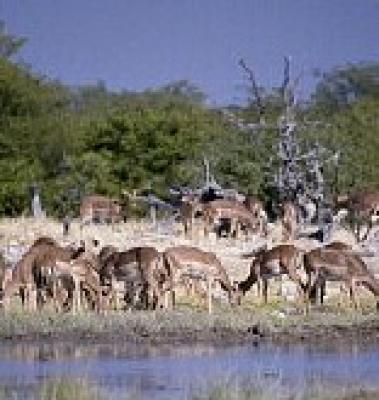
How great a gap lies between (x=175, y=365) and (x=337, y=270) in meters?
6.43

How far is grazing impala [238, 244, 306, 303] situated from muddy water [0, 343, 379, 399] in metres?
4.07

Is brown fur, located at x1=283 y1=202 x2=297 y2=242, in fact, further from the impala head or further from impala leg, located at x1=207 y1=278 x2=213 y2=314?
impala leg, located at x1=207 y1=278 x2=213 y2=314

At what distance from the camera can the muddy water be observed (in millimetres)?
15555

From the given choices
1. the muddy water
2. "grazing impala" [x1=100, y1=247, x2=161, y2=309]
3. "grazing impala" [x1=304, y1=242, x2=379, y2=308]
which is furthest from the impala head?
the muddy water

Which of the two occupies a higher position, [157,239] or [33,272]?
[157,239]

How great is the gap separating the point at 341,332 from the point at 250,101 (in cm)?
2638

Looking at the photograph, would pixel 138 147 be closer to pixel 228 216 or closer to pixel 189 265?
pixel 228 216

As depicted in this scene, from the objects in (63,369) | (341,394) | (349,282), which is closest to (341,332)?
(349,282)

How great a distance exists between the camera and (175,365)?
17.6 m

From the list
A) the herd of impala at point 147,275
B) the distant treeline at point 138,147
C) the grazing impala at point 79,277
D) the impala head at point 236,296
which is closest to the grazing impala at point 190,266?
the herd of impala at point 147,275

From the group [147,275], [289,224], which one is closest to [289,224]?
[289,224]

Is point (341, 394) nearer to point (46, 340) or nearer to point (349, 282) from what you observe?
point (46, 340)

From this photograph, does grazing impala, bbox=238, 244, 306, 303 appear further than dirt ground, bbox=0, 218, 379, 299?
No

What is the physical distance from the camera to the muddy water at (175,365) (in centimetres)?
1555
